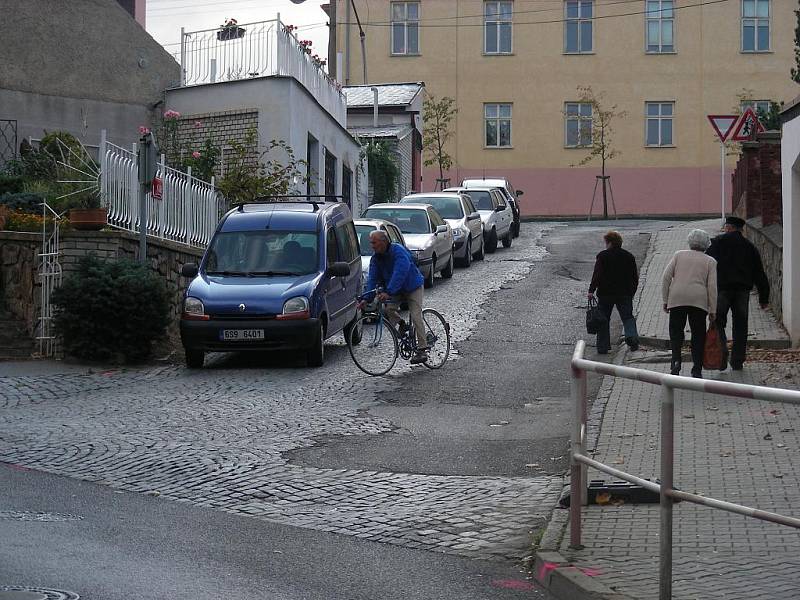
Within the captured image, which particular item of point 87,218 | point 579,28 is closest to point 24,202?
point 87,218

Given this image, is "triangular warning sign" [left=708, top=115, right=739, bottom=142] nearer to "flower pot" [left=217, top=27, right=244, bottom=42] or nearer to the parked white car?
"flower pot" [left=217, top=27, right=244, bottom=42]

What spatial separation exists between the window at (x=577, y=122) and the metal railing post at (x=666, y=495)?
169 ft

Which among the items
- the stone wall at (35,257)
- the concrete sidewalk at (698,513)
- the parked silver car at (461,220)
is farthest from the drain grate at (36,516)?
the parked silver car at (461,220)

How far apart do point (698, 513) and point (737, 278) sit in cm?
980

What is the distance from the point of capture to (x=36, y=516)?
28.0 feet

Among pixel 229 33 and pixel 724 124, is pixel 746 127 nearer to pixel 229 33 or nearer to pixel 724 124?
pixel 724 124

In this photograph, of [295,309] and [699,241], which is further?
[295,309]

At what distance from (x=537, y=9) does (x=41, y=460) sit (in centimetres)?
5019

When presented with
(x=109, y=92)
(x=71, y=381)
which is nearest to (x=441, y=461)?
(x=71, y=381)

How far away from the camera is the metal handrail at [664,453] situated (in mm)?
5523

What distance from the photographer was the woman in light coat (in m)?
14.2

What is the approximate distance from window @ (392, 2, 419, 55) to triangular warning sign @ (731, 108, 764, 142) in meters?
32.4

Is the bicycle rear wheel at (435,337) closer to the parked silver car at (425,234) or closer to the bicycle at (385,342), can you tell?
the bicycle at (385,342)

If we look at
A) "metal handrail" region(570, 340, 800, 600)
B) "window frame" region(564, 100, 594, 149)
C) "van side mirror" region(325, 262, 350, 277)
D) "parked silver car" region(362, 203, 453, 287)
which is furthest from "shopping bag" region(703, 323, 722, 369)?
"window frame" region(564, 100, 594, 149)
